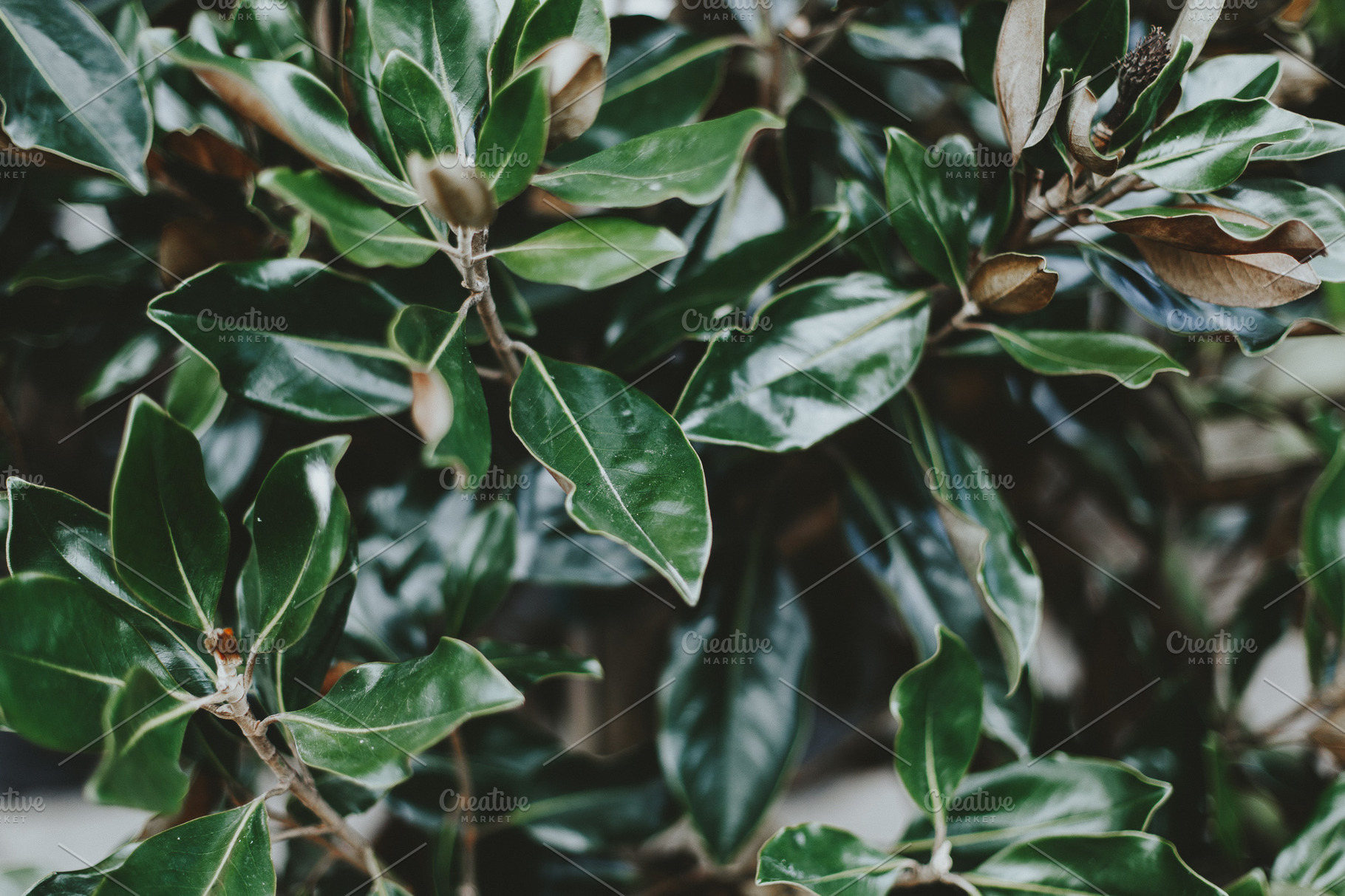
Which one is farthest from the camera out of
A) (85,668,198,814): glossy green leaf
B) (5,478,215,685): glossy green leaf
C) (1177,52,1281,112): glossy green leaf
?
(1177,52,1281,112): glossy green leaf

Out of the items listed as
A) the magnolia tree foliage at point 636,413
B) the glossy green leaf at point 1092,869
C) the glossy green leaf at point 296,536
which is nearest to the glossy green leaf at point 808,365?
the magnolia tree foliage at point 636,413

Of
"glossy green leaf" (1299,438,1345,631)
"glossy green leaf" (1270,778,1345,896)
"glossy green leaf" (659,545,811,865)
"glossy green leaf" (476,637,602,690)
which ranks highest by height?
"glossy green leaf" (476,637,602,690)

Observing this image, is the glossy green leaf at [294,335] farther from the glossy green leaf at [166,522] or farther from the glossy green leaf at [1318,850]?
the glossy green leaf at [1318,850]

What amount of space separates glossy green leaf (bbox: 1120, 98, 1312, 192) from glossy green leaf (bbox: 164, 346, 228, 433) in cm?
65

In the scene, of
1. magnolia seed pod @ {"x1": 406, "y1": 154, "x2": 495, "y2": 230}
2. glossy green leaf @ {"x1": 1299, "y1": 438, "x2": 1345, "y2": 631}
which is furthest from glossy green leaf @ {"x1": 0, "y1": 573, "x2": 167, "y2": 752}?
glossy green leaf @ {"x1": 1299, "y1": 438, "x2": 1345, "y2": 631}

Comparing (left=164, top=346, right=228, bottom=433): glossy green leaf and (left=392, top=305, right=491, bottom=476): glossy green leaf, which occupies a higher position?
(left=392, top=305, right=491, bottom=476): glossy green leaf

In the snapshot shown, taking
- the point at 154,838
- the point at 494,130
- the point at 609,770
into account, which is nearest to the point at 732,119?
the point at 494,130

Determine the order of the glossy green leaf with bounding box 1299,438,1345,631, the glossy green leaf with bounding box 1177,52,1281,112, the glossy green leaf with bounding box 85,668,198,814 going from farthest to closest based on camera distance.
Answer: the glossy green leaf with bounding box 1299,438,1345,631, the glossy green leaf with bounding box 1177,52,1281,112, the glossy green leaf with bounding box 85,668,198,814

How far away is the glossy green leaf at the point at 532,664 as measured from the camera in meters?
0.54

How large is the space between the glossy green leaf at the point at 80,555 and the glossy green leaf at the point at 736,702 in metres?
0.38

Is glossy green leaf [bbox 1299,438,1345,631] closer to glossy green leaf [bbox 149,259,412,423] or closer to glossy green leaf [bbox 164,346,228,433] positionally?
glossy green leaf [bbox 149,259,412,423]

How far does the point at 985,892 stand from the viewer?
546mm

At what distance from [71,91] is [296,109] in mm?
228

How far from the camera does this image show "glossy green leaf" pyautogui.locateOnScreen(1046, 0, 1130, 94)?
50 cm
